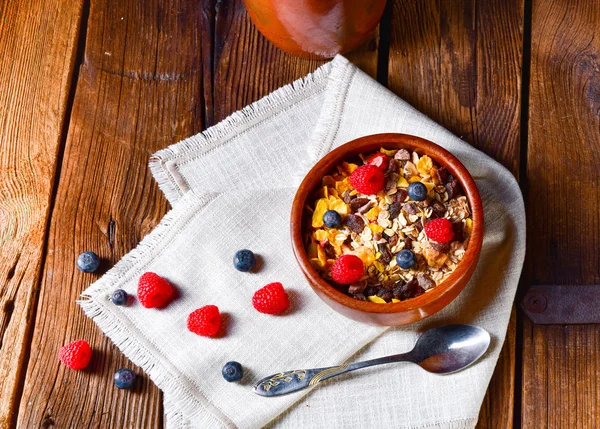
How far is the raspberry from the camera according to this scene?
4.33 feet

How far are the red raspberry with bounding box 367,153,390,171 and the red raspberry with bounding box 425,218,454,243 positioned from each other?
0.45ft

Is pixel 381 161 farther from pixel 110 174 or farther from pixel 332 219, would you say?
pixel 110 174

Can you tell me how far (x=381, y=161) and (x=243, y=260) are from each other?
0.32m

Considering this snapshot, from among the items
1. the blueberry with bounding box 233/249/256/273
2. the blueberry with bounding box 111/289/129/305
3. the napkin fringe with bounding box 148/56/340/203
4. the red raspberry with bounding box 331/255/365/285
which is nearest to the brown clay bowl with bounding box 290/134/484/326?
the red raspberry with bounding box 331/255/365/285

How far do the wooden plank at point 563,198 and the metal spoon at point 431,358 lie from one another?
0.13m

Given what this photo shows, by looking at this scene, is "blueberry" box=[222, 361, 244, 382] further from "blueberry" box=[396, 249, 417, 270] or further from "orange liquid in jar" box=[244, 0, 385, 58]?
"orange liquid in jar" box=[244, 0, 385, 58]

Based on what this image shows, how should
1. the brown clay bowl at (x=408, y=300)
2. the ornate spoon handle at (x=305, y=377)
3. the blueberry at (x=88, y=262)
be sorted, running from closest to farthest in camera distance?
1. the brown clay bowl at (x=408, y=300)
2. the ornate spoon handle at (x=305, y=377)
3. the blueberry at (x=88, y=262)

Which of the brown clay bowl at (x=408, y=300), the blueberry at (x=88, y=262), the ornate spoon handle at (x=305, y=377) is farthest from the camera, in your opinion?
the blueberry at (x=88, y=262)

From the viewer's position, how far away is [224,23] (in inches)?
64.2

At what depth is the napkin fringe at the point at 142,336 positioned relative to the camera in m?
1.43

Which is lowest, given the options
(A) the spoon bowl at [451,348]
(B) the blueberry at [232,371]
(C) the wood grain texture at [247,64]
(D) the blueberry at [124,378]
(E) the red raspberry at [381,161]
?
(A) the spoon bowl at [451,348]

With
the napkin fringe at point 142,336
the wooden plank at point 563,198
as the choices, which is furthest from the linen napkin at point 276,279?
the wooden plank at point 563,198

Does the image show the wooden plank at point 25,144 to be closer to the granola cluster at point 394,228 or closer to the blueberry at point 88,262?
the blueberry at point 88,262

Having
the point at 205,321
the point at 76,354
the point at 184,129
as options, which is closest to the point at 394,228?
the point at 205,321
